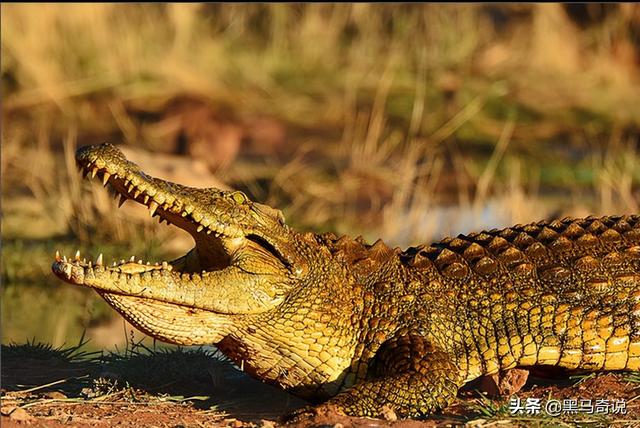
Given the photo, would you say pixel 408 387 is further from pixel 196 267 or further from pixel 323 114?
pixel 323 114

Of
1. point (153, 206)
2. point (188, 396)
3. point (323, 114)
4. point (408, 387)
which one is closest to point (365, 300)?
point (408, 387)

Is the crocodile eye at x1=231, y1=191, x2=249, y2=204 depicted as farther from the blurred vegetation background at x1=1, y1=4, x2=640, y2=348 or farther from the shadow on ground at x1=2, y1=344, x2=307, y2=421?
the blurred vegetation background at x1=1, y1=4, x2=640, y2=348

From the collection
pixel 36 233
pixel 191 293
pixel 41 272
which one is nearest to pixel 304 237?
pixel 191 293

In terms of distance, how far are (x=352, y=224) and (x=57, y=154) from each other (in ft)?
13.5

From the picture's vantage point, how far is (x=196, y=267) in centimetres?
613

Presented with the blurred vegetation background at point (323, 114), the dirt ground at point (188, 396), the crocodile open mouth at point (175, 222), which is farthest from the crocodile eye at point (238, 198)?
the blurred vegetation background at point (323, 114)

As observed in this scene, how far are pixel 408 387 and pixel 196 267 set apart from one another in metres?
1.27

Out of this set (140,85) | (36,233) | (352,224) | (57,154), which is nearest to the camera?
(36,233)

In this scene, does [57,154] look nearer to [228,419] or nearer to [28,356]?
[28,356]

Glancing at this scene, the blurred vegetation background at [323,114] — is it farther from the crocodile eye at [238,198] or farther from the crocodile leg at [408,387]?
the crocodile leg at [408,387]

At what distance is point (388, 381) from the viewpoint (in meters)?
5.76

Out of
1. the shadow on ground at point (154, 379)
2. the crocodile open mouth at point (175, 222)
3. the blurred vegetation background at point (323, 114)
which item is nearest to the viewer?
the crocodile open mouth at point (175, 222)

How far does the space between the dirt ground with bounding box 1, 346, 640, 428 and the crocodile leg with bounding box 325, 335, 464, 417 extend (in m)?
0.09

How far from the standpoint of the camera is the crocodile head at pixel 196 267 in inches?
219
